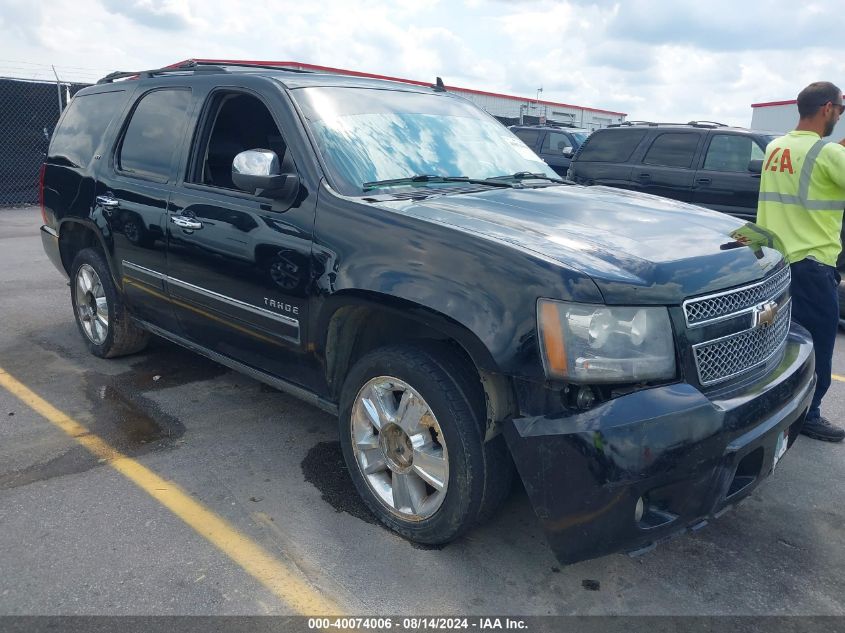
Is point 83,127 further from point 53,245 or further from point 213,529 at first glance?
point 213,529

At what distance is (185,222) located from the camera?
3.86 m

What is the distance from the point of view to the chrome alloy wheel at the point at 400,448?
286 cm

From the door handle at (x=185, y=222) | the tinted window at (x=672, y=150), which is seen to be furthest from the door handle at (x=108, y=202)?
the tinted window at (x=672, y=150)

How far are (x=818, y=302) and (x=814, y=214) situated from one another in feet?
1.60

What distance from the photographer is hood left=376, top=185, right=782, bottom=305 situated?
2.52m

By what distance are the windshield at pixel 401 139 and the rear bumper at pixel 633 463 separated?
1.48 m

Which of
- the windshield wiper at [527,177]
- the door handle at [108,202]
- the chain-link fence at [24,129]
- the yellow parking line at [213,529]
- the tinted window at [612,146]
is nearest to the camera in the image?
the yellow parking line at [213,529]

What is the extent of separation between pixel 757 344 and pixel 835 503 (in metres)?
1.24

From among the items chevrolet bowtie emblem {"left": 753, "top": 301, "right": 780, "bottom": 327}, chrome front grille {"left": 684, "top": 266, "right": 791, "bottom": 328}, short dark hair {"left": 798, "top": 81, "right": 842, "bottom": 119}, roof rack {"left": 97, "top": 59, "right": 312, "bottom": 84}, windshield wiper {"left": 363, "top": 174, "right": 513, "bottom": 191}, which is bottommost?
chevrolet bowtie emblem {"left": 753, "top": 301, "right": 780, "bottom": 327}

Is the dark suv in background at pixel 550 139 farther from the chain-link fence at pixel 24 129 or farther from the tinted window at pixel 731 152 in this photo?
the chain-link fence at pixel 24 129

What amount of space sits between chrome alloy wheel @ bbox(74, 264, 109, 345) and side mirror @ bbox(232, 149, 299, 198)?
215cm

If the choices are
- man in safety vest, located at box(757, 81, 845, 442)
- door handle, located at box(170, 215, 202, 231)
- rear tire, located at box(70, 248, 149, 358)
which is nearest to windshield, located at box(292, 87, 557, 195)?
door handle, located at box(170, 215, 202, 231)

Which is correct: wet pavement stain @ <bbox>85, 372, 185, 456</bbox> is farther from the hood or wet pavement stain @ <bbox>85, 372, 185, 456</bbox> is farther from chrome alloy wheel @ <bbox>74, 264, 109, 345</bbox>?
the hood

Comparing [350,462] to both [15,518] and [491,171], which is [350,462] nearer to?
[15,518]
